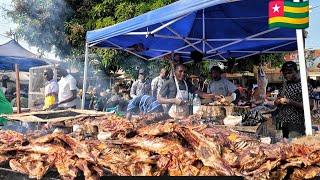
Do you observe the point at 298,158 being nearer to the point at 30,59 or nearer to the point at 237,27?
the point at 237,27

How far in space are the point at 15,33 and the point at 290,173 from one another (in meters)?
15.3

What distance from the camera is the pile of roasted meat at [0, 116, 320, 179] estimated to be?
262 cm

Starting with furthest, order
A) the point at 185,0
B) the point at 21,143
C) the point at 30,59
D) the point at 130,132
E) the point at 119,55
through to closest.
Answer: the point at 30,59 < the point at 119,55 < the point at 185,0 < the point at 21,143 < the point at 130,132

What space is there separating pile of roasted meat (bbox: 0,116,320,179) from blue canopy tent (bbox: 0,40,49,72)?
16.6 m

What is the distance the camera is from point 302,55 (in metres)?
4.36

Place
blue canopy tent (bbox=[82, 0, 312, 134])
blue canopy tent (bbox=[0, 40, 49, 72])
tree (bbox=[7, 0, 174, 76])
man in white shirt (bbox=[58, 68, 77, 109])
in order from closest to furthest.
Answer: blue canopy tent (bbox=[82, 0, 312, 134]), man in white shirt (bbox=[58, 68, 77, 109]), tree (bbox=[7, 0, 174, 76]), blue canopy tent (bbox=[0, 40, 49, 72])

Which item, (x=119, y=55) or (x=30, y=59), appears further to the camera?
(x=30, y=59)

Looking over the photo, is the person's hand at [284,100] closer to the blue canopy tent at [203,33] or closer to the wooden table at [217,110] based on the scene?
the wooden table at [217,110]

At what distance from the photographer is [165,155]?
9.59 ft

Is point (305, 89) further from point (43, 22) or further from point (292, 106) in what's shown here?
point (43, 22)

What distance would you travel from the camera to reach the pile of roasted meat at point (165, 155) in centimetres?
262

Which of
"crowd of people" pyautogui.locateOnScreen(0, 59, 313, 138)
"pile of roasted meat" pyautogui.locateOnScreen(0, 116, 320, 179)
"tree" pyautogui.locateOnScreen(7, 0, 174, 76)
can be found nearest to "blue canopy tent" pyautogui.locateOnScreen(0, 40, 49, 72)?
"tree" pyautogui.locateOnScreen(7, 0, 174, 76)

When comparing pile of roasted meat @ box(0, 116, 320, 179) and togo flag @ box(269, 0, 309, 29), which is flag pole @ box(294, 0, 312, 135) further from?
pile of roasted meat @ box(0, 116, 320, 179)

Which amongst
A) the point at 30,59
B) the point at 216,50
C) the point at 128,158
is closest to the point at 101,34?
the point at 216,50
